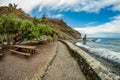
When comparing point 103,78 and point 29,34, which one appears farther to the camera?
point 29,34

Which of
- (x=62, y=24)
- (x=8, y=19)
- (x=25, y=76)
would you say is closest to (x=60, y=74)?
(x=25, y=76)

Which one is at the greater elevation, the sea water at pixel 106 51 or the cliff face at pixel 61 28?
the cliff face at pixel 61 28

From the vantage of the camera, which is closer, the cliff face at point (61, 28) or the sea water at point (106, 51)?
the sea water at point (106, 51)

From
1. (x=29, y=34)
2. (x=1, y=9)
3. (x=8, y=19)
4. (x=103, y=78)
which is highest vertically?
(x=1, y=9)

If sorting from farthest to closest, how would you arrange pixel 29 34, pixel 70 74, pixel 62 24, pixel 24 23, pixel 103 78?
1. pixel 62 24
2. pixel 29 34
3. pixel 24 23
4. pixel 70 74
5. pixel 103 78

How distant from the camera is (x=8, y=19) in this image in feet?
81.7

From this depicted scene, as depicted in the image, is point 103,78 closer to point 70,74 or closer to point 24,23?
point 70,74

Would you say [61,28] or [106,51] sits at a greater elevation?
[61,28]

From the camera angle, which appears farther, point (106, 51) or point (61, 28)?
point (61, 28)

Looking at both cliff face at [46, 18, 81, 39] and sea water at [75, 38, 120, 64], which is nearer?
sea water at [75, 38, 120, 64]

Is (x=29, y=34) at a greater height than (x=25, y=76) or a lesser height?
greater

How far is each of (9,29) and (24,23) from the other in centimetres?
240

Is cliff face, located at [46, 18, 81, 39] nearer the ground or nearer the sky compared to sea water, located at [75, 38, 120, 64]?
nearer the sky

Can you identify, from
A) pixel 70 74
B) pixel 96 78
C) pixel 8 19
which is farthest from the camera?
pixel 8 19
